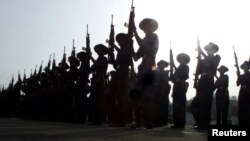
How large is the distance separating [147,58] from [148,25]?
654mm

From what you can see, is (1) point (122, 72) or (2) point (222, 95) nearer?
(1) point (122, 72)

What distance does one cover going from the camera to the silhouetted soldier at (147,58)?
9.19 m

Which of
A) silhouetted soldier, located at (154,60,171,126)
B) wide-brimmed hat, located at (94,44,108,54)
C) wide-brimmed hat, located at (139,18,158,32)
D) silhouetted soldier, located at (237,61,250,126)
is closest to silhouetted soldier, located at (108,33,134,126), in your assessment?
wide-brimmed hat, located at (139,18,158,32)

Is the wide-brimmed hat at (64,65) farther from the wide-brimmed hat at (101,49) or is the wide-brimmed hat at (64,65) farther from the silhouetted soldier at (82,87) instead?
the wide-brimmed hat at (101,49)

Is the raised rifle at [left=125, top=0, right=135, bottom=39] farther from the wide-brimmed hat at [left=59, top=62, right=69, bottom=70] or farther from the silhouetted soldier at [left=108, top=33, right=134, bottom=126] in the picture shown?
the wide-brimmed hat at [left=59, top=62, right=69, bottom=70]

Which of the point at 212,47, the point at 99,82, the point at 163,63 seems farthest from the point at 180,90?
the point at 99,82

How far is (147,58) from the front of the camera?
9359 mm

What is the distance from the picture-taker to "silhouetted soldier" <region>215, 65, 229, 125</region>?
1073cm

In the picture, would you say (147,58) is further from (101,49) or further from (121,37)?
(101,49)

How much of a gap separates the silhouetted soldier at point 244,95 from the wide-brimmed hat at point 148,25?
8.35 ft

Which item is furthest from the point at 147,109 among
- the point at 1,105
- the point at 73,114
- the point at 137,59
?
the point at 1,105

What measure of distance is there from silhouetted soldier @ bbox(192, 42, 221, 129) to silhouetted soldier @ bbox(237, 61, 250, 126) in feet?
2.31

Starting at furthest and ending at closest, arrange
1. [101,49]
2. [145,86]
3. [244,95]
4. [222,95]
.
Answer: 1. [101,49]
2. [222,95]
3. [244,95]
4. [145,86]

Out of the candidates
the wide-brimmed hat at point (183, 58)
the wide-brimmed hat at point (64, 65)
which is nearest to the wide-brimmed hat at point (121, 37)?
the wide-brimmed hat at point (183, 58)
